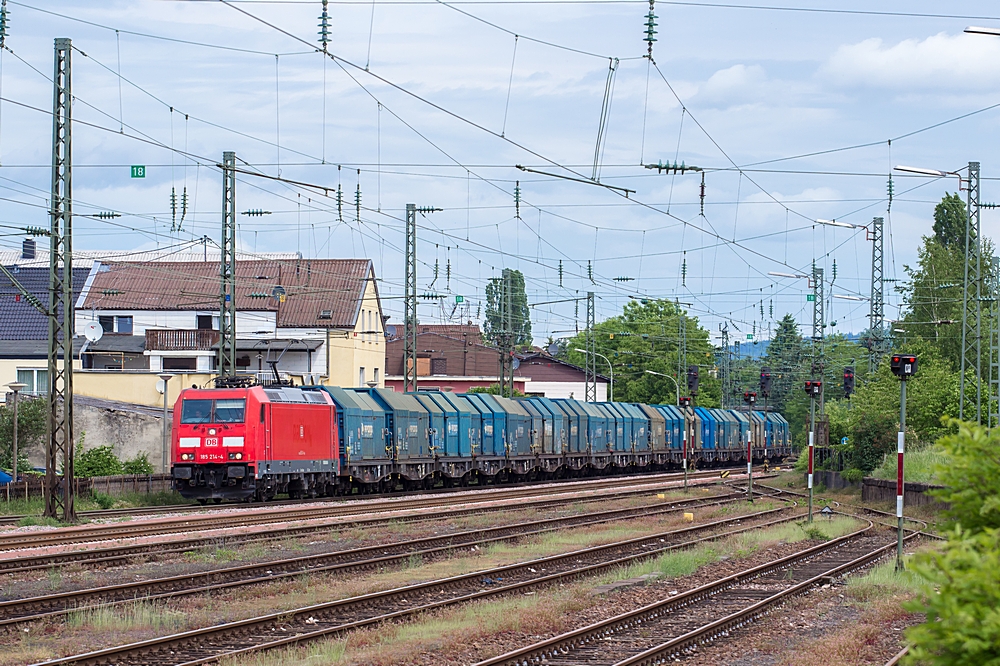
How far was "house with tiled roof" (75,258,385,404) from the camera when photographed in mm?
64875

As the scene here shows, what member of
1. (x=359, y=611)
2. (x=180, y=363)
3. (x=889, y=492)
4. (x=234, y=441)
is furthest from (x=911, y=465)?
(x=180, y=363)

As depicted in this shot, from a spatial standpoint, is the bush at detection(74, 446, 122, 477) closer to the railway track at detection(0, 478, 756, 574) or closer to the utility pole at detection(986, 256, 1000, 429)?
the railway track at detection(0, 478, 756, 574)

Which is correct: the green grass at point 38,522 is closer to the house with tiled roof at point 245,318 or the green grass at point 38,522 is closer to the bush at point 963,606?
the bush at point 963,606

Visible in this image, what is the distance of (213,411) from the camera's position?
32.2m

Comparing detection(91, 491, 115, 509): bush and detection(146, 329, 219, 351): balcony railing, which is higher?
detection(146, 329, 219, 351): balcony railing

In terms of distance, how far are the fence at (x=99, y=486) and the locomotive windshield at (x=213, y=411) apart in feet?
10.1

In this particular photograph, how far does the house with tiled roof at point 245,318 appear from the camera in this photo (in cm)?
6488

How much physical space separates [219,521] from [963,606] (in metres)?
23.6

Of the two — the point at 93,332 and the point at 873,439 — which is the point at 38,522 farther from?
the point at 93,332

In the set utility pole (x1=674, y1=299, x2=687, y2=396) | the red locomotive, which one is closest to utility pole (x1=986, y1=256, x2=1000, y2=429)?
the red locomotive

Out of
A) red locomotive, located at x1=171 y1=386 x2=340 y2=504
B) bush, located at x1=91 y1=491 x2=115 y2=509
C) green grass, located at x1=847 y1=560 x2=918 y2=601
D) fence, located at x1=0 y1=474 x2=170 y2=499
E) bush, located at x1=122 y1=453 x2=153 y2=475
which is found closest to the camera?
green grass, located at x1=847 y1=560 x2=918 y2=601

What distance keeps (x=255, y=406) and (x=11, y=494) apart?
6492 mm

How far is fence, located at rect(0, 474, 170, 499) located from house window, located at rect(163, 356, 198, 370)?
28862mm

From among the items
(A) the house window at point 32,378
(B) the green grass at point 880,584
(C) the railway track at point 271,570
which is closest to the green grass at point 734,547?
(B) the green grass at point 880,584
